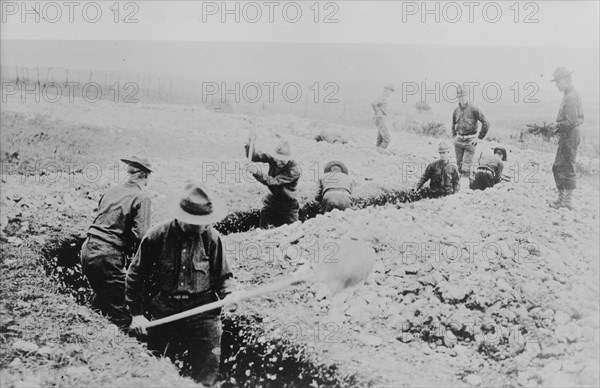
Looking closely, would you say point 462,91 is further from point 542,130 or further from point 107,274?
point 107,274

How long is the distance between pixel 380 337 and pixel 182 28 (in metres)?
2.81

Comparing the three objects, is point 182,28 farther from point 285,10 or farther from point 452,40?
point 452,40

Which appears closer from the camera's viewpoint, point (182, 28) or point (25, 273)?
point (25, 273)

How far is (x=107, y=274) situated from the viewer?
10.7 ft

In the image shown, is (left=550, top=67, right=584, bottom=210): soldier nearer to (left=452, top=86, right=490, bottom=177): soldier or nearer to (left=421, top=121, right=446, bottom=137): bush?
(left=452, top=86, right=490, bottom=177): soldier

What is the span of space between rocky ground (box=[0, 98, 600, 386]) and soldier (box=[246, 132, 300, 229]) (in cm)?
35

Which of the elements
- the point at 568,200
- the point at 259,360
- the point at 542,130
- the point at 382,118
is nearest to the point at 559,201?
the point at 568,200

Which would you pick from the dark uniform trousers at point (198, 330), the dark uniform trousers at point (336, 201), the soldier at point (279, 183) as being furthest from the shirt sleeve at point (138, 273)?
the dark uniform trousers at point (336, 201)

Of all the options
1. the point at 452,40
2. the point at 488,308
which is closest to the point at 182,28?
the point at 452,40

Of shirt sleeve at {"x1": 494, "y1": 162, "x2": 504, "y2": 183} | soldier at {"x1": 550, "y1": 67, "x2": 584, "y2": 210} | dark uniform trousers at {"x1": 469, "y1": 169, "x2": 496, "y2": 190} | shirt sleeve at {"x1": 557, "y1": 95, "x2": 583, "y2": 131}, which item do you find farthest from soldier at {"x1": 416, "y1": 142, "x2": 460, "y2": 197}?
shirt sleeve at {"x1": 557, "y1": 95, "x2": 583, "y2": 131}

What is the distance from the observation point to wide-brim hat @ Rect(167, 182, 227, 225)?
273cm

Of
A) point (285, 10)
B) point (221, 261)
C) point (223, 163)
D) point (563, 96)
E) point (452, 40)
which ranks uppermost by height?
point (285, 10)

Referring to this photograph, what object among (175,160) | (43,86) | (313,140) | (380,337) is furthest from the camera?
(313,140)

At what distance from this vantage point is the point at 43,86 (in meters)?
4.79
